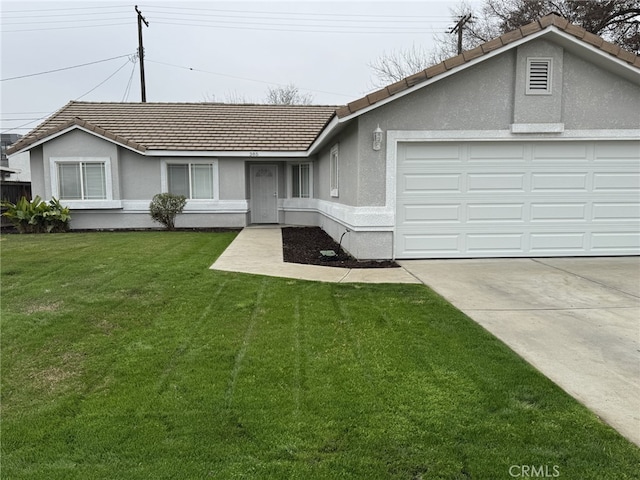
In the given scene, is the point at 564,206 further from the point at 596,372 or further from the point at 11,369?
the point at 11,369

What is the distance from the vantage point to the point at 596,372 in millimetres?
3973

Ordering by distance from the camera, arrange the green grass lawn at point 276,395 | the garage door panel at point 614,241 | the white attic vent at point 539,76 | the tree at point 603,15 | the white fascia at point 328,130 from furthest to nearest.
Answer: the tree at point 603,15 → the garage door panel at point 614,241 → the white fascia at point 328,130 → the white attic vent at point 539,76 → the green grass lawn at point 276,395

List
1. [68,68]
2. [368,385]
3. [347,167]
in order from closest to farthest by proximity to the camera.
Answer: [368,385], [347,167], [68,68]

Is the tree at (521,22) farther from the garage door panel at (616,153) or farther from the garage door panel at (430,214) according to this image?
the garage door panel at (430,214)

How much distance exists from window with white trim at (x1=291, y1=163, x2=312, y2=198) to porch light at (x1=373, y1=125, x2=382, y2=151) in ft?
27.6

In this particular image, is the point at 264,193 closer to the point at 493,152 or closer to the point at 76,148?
the point at 76,148

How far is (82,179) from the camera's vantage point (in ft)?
52.0

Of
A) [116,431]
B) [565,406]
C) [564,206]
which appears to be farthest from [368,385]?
[564,206]

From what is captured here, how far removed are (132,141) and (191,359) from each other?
13.4m

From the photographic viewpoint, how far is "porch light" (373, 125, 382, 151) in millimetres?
8703

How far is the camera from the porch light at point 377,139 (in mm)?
8703

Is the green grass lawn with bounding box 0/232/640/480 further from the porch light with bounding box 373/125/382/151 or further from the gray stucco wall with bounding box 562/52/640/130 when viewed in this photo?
the gray stucco wall with bounding box 562/52/640/130

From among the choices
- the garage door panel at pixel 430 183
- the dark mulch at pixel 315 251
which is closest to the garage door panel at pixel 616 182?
the garage door panel at pixel 430 183

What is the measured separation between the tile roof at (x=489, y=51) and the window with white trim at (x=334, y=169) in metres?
2.98
